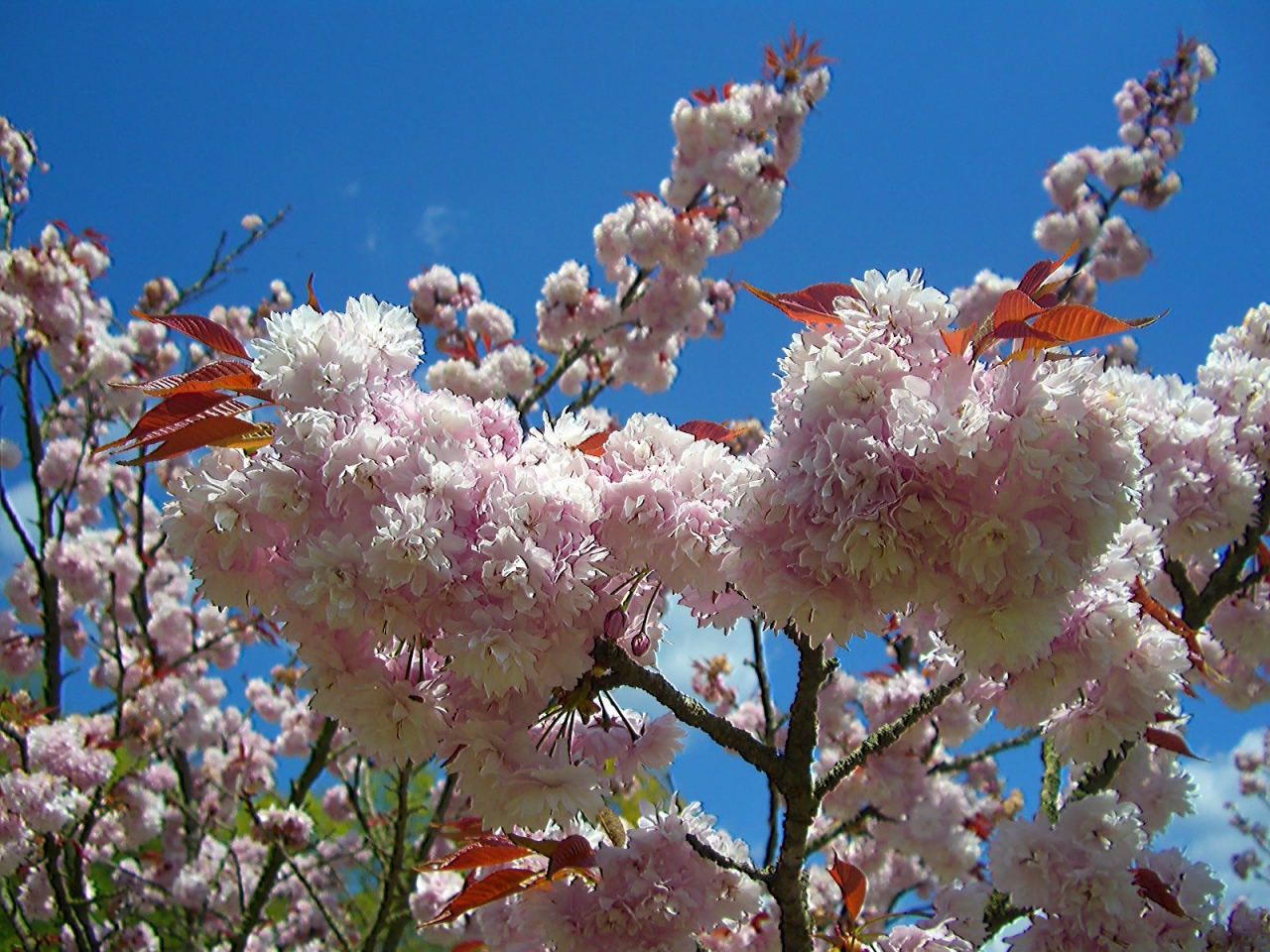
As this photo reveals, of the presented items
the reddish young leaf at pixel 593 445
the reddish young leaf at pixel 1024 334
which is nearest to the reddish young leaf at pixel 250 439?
the reddish young leaf at pixel 593 445

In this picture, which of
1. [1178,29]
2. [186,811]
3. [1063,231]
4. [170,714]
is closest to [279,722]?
[170,714]

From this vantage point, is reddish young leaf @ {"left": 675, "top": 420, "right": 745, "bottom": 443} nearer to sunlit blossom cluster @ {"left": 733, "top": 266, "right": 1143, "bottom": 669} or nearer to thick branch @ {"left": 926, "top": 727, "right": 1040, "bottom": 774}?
sunlit blossom cluster @ {"left": 733, "top": 266, "right": 1143, "bottom": 669}

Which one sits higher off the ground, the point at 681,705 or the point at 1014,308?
the point at 1014,308

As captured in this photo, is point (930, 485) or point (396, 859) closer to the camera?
point (930, 485)

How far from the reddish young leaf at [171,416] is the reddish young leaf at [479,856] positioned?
33.0 inches

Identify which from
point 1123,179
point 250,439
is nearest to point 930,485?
point 250,439

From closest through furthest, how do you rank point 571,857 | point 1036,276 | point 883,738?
point 1036,276, point 571,857, point 883,738

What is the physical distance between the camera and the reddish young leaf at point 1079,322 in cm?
98

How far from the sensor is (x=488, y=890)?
1342 millimetres

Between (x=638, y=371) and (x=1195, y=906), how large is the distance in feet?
15.5

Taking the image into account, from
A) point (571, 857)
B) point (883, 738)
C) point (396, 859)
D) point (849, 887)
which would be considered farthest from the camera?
point (396, 859)

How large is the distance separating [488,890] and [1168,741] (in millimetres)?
1434

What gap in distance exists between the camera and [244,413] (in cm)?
122

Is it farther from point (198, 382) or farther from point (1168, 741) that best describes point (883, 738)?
point (198, 382)
